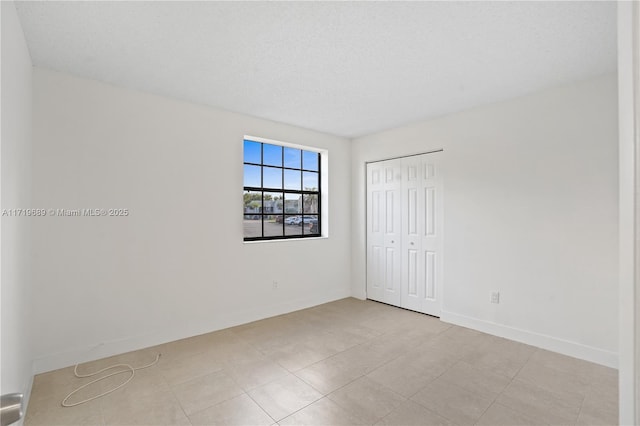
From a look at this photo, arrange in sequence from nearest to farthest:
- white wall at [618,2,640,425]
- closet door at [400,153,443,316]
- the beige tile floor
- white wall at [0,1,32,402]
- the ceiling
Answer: white wall at [618,2,640,425] → white wall at [0,1,32,402] → the ceiling → the beige tile floor → closet door at [400,153,443,316]

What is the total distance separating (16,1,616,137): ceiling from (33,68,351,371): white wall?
1.05 feet

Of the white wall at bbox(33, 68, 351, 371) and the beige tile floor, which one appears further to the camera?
the white wall at bbox(33, 68, 351, 371)

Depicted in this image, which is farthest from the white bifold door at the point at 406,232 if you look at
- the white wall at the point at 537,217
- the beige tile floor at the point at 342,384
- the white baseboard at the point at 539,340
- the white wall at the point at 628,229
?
the white wall at the point at 628,229

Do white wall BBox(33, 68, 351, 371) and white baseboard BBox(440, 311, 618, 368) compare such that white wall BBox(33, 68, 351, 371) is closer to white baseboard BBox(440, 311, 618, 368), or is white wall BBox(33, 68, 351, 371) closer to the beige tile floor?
the beige tile floor

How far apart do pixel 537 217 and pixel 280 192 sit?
302cm

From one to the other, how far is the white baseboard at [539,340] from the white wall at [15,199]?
12.8 feet

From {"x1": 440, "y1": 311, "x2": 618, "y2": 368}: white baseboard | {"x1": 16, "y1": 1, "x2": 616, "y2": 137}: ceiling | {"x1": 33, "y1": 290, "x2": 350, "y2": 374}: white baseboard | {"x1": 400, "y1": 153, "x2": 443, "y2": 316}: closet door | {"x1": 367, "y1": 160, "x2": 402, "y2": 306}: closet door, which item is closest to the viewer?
{"x1": 16, "y1": 1, "x2": 616, "y2": 137}: ceiling

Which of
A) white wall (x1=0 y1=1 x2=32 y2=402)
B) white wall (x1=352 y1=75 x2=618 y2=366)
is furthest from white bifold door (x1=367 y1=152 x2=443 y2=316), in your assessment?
white wall (x1=0 y1=1 x2=32 y2=402)

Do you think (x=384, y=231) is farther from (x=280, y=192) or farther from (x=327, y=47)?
(x=327, y=47)

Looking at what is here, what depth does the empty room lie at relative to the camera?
6.88ft

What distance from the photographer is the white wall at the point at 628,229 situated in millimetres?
605

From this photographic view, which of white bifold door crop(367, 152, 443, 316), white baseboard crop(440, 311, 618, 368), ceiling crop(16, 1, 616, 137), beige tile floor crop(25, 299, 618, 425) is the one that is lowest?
beige tile floor crop(25, 299, 618, 425)

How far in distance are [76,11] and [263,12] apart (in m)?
1.16

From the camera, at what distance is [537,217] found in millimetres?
Result: 3223
